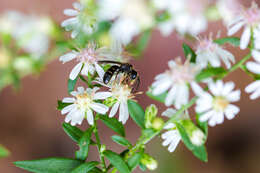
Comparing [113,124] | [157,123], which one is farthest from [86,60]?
[157,123]

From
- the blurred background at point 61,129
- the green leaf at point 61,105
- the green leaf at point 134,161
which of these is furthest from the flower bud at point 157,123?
the blurred background at point 61,129

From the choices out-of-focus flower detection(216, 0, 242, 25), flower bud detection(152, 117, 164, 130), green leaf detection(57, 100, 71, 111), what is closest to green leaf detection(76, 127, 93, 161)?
green leaf detection(57, 100, 71, 111)

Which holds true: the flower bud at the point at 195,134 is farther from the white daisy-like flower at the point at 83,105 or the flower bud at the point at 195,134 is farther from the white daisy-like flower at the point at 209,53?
the white daisy-like flower at the point at 83,105

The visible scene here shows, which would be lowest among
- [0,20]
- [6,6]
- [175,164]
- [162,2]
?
[175,164]

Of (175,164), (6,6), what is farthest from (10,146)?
(175,164)

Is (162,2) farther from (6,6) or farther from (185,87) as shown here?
(6,6)
